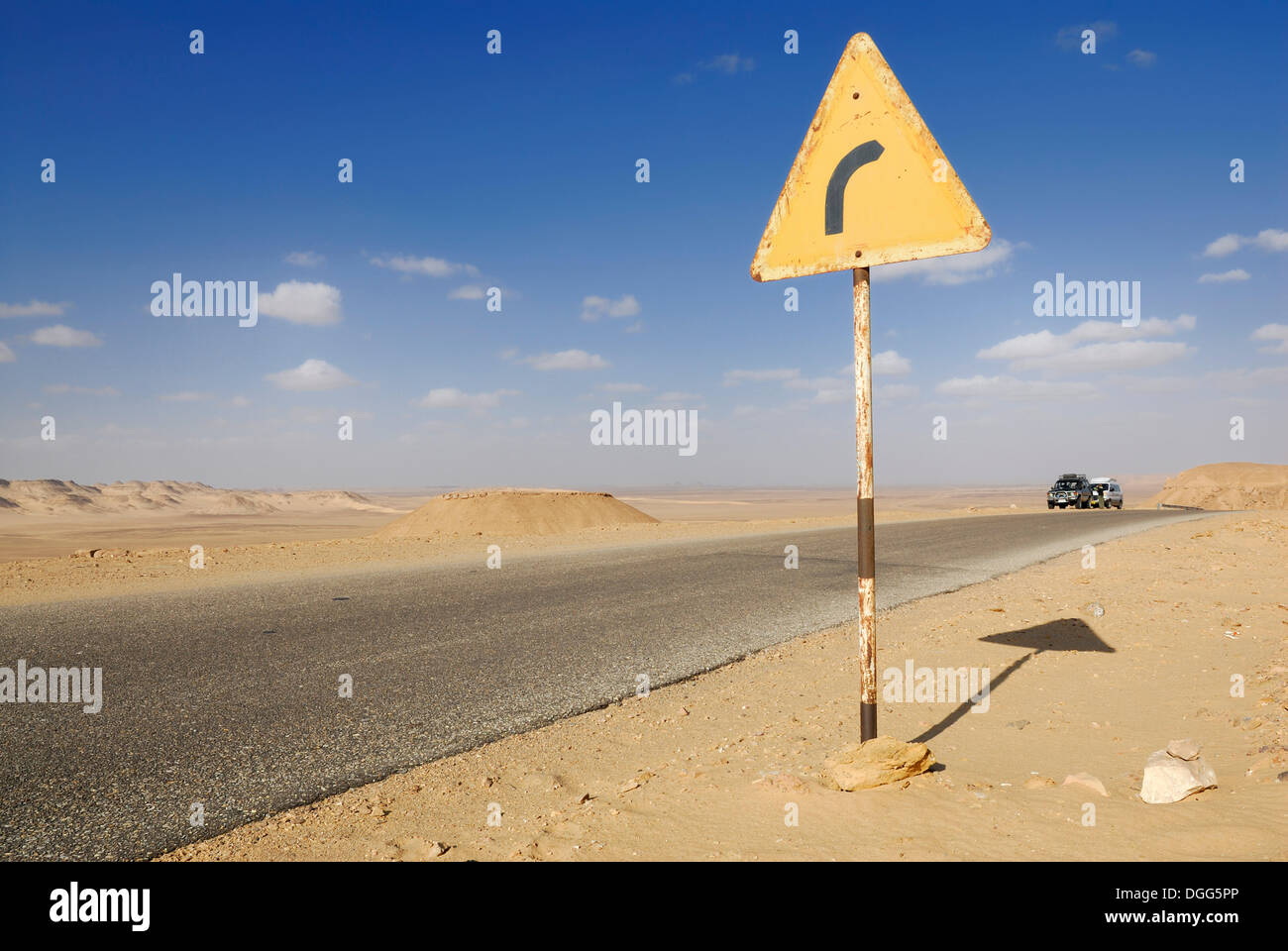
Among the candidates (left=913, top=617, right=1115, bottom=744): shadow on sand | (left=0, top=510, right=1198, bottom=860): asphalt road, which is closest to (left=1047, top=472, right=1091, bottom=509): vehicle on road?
(left=0, top=510, right=1198, bottom=860): asphalt road

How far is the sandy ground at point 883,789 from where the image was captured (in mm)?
2891

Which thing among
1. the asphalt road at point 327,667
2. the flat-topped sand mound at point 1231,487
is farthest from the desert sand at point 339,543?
the flat-topped sand mound at point 1231,487

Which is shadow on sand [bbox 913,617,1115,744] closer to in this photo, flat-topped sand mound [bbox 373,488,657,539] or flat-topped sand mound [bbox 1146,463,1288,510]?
flat-topped sand mound [bbox 373,488,657,539]

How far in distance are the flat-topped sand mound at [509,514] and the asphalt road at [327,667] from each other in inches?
565

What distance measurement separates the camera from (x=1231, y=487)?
51406 mm

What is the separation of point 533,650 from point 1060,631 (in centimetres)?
527

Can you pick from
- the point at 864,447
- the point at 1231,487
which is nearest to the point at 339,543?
the point at 864,447

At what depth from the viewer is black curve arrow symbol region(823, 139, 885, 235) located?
3.74 meters

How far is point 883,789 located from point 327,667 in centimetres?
486

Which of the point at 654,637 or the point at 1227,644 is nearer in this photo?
the point at 1227,644
